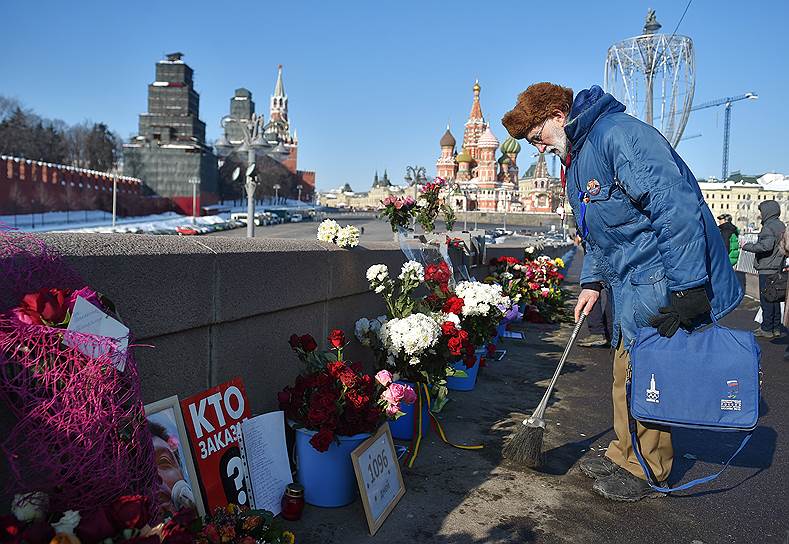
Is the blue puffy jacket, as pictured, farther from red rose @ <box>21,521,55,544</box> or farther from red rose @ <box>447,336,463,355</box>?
red rose @ <box>21,521,55,544</box>

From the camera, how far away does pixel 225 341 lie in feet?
11.6

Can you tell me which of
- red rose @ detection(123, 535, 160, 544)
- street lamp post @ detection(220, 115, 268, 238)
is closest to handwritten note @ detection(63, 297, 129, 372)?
red rose @ detection(123, 535, 160, 544)

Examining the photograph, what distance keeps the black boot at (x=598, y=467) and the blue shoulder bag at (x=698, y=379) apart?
55 cm

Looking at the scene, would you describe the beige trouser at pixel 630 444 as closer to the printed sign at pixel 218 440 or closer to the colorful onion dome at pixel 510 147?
the printed sign at pixel 218 440

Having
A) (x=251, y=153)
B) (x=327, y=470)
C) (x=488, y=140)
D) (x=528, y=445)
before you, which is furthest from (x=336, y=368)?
(x=488, y=140)

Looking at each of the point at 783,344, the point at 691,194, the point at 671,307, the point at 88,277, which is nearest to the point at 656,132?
the point at 691,194

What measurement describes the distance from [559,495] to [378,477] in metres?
1.15

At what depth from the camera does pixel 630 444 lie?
391 centimetres

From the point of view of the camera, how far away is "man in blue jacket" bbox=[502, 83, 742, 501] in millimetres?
3303

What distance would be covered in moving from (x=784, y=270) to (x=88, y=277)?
9.66 m

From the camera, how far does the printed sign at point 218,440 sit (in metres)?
3.00

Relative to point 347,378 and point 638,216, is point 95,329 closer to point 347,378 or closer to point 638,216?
point 347,378

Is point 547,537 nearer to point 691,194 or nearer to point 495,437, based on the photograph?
point 495,437

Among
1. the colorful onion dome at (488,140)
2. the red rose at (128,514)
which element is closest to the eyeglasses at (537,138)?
the red rose at (128,514)
